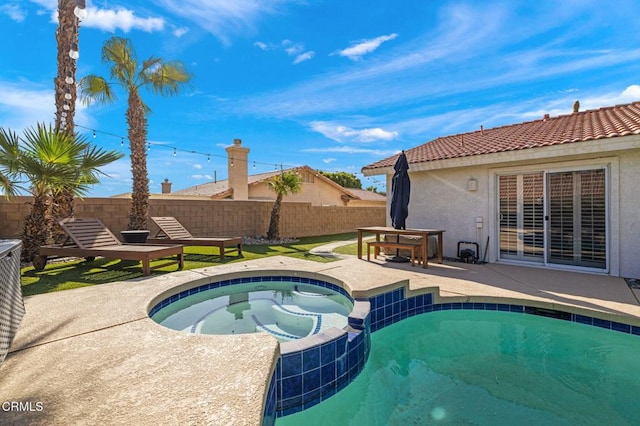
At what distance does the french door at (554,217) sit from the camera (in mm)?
7488

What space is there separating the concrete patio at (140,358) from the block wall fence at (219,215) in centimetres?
566

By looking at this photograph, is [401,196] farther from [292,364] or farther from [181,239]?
[181,239]

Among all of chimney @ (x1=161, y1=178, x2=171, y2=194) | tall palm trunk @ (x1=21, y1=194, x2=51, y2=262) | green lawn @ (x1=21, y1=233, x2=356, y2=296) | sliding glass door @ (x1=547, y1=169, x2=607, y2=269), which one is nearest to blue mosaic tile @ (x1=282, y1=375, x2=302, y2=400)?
green lawn @ (x1=21, y1=233, x2=356, y2=296)

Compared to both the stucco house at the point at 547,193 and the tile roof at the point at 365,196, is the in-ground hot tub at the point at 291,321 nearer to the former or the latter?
the stucco house at the point at 547,193

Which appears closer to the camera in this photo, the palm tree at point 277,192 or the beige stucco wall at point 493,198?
the beige stucco wall at point 493,198

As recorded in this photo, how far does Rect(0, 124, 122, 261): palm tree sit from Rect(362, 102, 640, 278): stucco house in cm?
921

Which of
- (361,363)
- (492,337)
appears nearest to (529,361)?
(492,337)

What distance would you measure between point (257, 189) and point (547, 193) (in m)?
19.7

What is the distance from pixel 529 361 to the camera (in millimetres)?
4051

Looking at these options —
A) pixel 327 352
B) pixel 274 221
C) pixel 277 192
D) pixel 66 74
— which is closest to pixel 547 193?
pixel 327 352

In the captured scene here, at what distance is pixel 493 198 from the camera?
893cm

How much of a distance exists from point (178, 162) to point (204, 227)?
10267mm

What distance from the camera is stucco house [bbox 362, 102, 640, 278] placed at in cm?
691

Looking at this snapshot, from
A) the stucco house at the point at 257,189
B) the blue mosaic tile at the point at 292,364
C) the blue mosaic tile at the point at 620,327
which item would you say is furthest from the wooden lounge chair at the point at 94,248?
the stucco house at the point at 257,189
